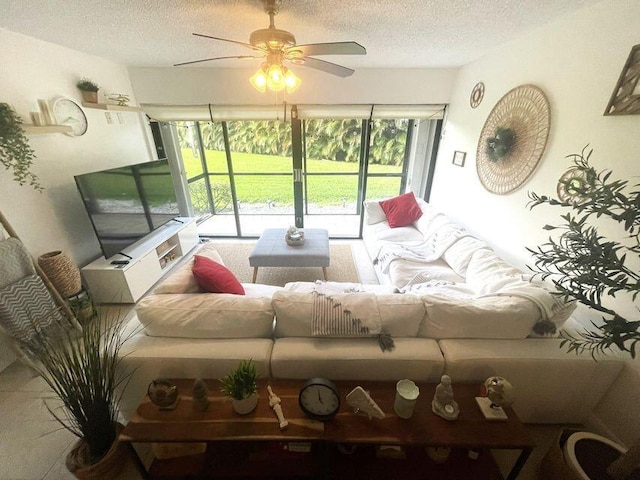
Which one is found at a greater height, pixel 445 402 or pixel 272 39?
pixel 272 39

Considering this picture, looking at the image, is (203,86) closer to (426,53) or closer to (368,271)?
(426,53)

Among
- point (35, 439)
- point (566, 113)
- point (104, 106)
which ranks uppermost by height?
point (104, 106)

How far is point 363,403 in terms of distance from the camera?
1097 mm

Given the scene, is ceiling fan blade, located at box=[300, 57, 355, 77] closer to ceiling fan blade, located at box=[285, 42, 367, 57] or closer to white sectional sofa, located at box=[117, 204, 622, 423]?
ceiling fan blade, located at box=[285, 42, 367, 57]

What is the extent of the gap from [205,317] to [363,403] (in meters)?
0.86

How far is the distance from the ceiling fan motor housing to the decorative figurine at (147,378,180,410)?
1.80 metres

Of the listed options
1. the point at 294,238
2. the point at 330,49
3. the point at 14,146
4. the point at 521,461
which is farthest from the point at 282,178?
the point at 521,461

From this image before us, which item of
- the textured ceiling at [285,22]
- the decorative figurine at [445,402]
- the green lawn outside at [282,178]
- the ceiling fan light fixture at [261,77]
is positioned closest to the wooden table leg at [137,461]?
the decorative figurine at [445,402]

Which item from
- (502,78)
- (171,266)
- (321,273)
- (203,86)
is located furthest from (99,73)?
(502,78)

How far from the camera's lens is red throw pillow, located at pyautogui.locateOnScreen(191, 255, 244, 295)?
1563 millimetres

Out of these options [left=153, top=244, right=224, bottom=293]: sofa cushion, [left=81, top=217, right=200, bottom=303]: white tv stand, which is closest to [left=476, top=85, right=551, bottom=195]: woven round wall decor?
[left=153, top=244, right=224, bottom=293]: sofa cushion

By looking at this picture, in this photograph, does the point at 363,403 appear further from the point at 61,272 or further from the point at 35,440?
the point at 61,272

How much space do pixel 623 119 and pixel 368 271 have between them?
2.31 metres

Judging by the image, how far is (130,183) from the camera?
2766mm
